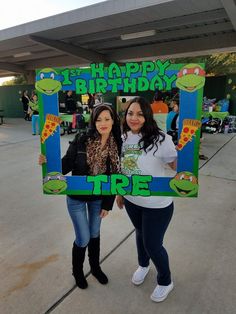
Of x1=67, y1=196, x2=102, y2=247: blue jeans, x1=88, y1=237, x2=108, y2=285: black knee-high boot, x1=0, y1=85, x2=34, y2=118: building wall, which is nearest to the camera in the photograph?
x1=67, y1=196, x2=102, y2=247: blue jeans

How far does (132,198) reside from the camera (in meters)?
1.79

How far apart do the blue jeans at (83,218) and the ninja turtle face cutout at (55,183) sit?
0.17 meters

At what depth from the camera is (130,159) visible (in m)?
1.66

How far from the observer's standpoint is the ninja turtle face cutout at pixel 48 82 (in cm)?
160

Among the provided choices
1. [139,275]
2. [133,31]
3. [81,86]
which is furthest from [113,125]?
[133,31]

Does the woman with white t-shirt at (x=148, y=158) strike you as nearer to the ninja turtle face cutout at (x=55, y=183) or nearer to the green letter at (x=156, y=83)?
the green letter at (x=156, y=83)

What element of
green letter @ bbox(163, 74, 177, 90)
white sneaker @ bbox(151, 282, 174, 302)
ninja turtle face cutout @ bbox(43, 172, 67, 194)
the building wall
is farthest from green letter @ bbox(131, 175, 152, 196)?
the building wall

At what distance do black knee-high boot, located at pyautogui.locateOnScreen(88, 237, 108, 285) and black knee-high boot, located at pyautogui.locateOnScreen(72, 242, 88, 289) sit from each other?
107 millimetres

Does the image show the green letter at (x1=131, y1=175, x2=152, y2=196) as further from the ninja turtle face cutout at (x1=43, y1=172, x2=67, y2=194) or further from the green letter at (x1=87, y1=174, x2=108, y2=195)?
the ninja turtle face cutout at (x1=43, y1=172, x2=67, y2=194)

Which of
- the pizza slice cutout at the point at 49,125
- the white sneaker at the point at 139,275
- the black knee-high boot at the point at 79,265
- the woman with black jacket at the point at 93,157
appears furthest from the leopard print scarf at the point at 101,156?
the white sneaker at the point at 139,275

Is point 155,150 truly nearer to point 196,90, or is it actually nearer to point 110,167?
point 110,167

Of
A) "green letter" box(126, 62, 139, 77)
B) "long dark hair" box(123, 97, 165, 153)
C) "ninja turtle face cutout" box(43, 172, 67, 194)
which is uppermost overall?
"green letter" box(126, 62, 139, 77)

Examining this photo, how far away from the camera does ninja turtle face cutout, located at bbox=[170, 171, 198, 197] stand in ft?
5.25

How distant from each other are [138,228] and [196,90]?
1.08 m
